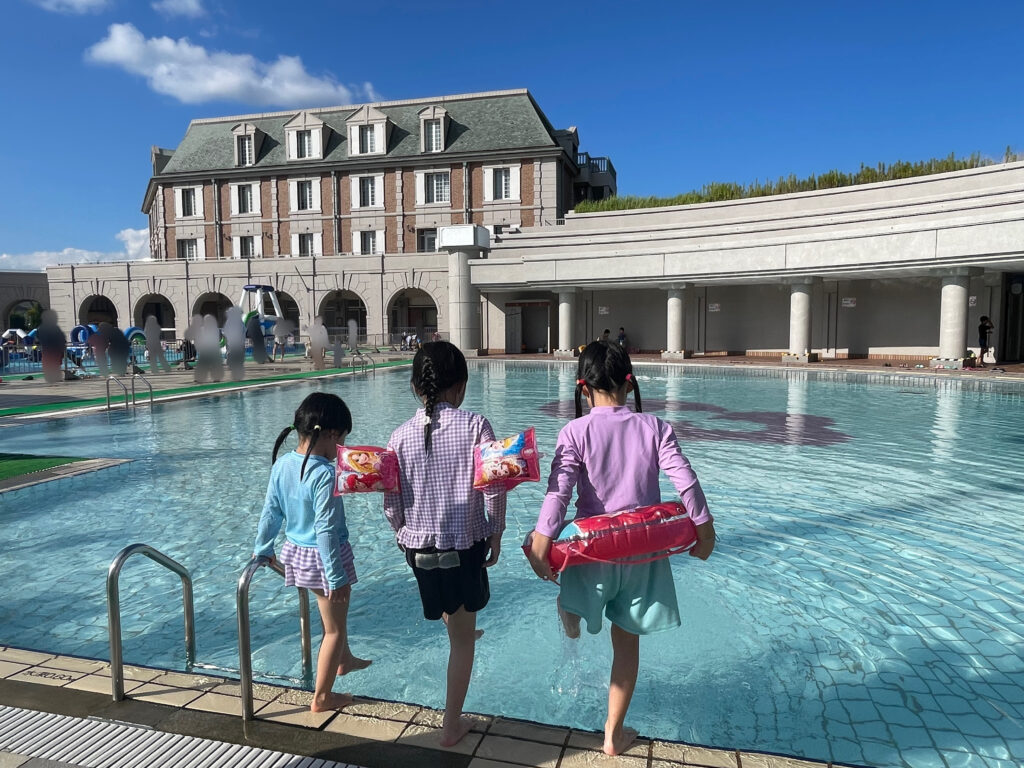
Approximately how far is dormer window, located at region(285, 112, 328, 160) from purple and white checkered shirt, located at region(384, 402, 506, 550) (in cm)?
4656

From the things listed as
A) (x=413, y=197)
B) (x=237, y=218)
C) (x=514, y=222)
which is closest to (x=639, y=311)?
(x=514, y=222)

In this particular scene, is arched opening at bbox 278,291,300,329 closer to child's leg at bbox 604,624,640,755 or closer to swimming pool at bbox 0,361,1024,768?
swimming pool at bbox 0,361,1024,768

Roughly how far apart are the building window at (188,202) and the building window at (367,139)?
1275 cm

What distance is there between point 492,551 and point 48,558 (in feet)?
17.3

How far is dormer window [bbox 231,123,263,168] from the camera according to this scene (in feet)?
152

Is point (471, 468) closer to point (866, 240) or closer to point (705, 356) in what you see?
point (866, 240)

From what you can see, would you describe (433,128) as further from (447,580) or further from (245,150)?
(447,580)

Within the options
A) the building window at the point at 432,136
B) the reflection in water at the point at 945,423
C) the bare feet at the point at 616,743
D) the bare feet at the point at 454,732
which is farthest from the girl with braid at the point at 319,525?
the building window at the point at 432,136

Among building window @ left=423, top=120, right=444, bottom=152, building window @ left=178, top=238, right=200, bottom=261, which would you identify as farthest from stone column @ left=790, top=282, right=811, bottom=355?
building window @ left=178, top=238, right=200, bottom=261

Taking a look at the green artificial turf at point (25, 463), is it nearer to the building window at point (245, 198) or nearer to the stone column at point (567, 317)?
the stone column at point (567, 317)

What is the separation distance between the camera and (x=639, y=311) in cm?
3506

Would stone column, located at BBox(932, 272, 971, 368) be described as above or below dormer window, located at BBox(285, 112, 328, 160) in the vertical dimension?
below

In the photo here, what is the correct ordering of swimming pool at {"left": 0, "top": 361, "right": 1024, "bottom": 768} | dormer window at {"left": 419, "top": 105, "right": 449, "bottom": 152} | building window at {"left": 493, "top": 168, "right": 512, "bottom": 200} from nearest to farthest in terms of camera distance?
swimming pool at {"left": 0, "top": 361, "right": 1024, "bottom": 768} → building window at {"left": 493, "top": 168, "right": 512, "bottom": 200} → dormer window at {"left": 419, "top": 105, "right": 449, "bottom": 152}

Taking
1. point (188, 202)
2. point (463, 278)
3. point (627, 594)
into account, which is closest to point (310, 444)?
point (627, 594)
